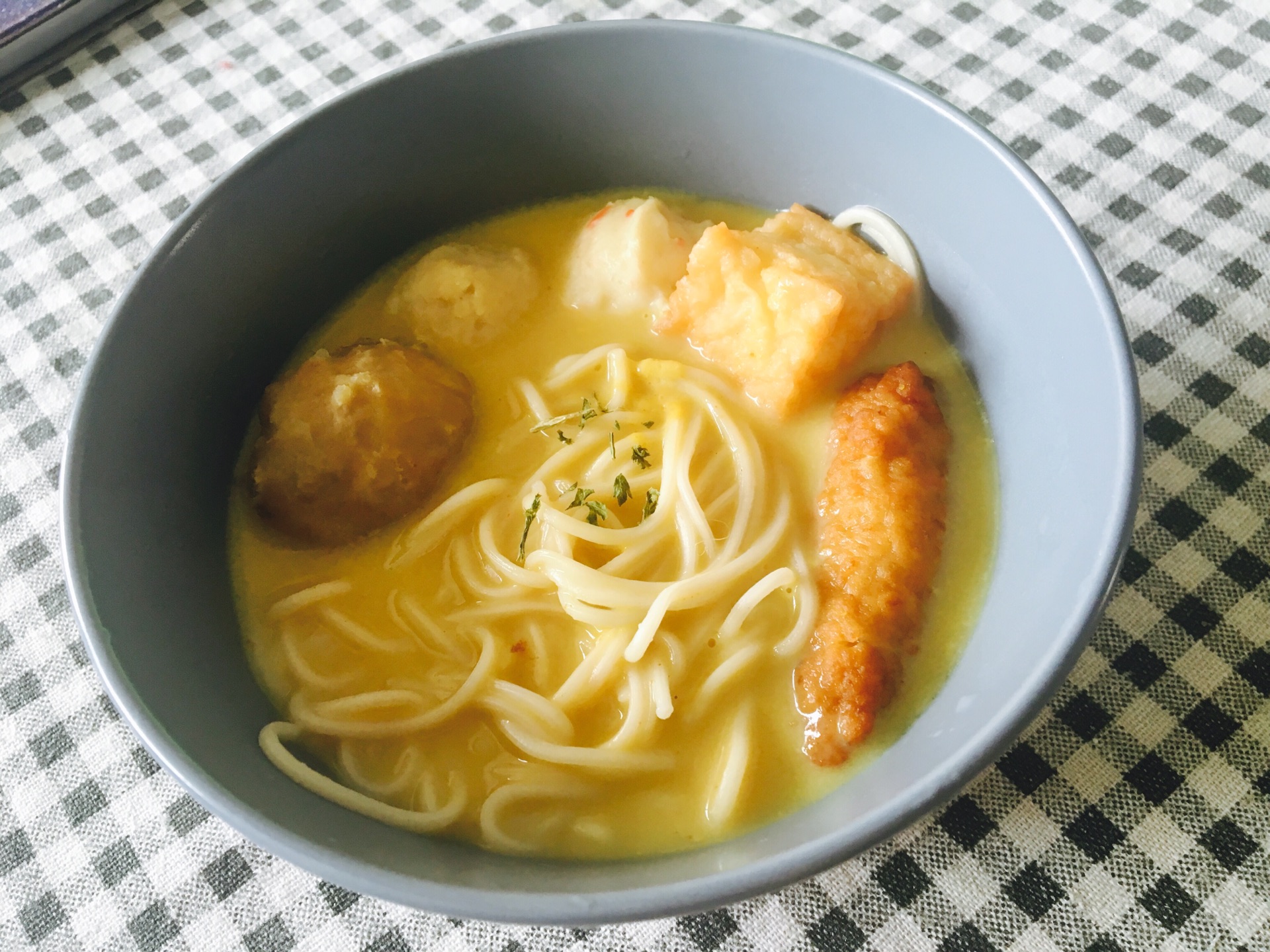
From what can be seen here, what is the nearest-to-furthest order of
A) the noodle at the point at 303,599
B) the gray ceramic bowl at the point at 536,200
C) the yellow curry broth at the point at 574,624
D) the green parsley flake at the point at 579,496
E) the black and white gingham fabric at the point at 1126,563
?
the gray ceramic bowl at the point at 536,200
the black and white gingham fabric at the point at 1126,563
the yellow curry broth at the point at 574,624
the noodle at the point at 303,599
the green parsley flake at the point at 579,496

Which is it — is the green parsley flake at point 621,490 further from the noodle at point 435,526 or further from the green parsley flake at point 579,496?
the noodle at point 435,526

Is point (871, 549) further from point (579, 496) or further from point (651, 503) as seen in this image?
point (579, 496)

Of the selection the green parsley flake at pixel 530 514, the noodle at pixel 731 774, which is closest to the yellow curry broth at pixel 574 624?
the noodle at pixel 731 774

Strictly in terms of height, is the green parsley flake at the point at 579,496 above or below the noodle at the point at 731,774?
above

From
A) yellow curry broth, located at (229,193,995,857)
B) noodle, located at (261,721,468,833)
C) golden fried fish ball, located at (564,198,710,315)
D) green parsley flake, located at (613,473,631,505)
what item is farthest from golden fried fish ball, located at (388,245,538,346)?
noodle, located at (261,721,468,833)

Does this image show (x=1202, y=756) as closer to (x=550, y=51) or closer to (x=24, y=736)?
(x=550, y=51)

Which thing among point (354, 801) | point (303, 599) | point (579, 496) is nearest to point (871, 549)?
point (579, 496)

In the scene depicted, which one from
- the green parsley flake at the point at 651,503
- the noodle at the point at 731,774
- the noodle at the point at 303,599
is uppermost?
the noodle at the point at 303,599
